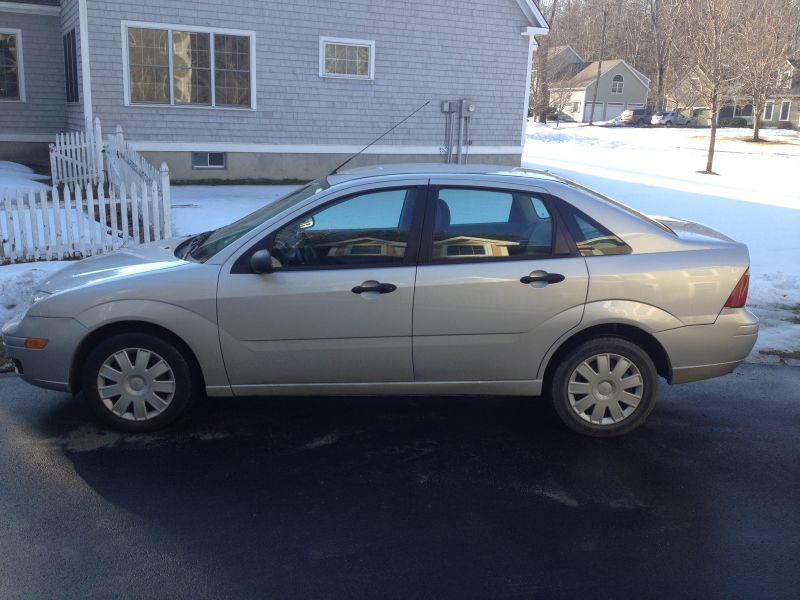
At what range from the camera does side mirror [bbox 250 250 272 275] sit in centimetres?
442

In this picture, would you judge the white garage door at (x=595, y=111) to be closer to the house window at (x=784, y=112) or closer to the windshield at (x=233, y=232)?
the house window at (x=784, y=112)

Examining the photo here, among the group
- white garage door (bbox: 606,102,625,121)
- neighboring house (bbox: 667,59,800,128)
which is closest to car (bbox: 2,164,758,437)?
neighboring house (bbox: 667,59,800,128)

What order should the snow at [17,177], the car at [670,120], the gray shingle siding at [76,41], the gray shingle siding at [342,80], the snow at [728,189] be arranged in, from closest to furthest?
the snow at [728,189]
the snow at [17,177]
the gray shingle siding at [76,41]
the gray shingle siding at [342,80]
the car at [670,120]

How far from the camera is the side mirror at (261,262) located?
174 inches

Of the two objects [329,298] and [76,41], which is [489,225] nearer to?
[329,298]

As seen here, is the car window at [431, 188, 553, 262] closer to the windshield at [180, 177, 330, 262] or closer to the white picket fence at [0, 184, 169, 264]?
the windshield at [180, 177, 330, 262]

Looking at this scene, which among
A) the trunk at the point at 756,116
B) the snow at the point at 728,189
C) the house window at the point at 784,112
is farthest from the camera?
the house window at the point at 784,112

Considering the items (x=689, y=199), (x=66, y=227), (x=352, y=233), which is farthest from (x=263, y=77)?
(x=352, y=233)

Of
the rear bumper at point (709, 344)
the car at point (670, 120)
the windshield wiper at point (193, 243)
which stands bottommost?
the rear bumper at point (709, 344)

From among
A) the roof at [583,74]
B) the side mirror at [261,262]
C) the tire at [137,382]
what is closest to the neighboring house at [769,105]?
the roof at [583,74]

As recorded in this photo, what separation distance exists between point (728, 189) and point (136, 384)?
61.3ft

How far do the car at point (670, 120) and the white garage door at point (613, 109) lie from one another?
31.5 ft

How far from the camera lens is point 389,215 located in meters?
4.68

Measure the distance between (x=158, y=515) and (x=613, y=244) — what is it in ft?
10.3
